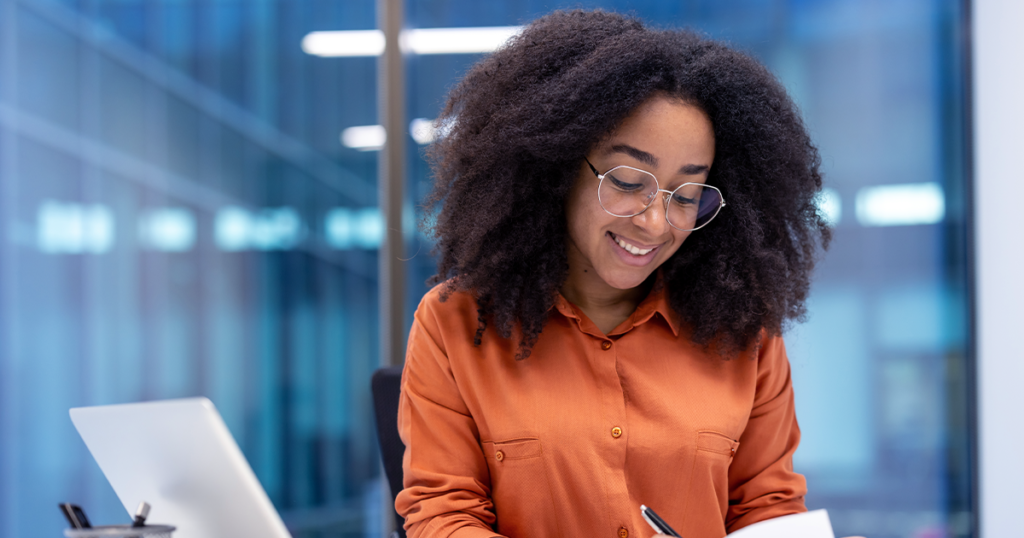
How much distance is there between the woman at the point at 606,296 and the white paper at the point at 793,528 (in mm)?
396

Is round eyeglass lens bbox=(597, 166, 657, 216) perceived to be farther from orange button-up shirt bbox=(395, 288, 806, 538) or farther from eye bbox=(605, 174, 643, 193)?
orange button-up shirt bbox=(395, 288, 806, 538)

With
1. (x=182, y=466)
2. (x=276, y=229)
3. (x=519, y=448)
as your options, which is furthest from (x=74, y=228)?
(x=519, y=448)

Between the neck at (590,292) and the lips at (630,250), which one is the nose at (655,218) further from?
the neck at (590,292)

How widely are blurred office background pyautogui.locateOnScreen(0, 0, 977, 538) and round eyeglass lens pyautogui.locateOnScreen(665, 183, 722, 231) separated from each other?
1.34 metres

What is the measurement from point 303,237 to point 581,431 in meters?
1.56

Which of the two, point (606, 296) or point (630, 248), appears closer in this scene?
point (630, 248)

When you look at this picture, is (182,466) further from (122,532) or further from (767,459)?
(767,459)

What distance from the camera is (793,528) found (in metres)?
0.74

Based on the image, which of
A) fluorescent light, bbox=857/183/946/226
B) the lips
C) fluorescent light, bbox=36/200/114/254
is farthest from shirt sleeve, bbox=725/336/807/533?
fluorescent light, bbox=36/200/114/254

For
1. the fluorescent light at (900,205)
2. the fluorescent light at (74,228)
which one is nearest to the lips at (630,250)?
the fluorescent light at (900,205)

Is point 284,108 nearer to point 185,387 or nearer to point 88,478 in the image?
point 185,387

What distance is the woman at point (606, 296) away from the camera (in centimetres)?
112

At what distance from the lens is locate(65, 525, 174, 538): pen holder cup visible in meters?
0.76

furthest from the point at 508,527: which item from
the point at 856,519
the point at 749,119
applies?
the point at 856,519
